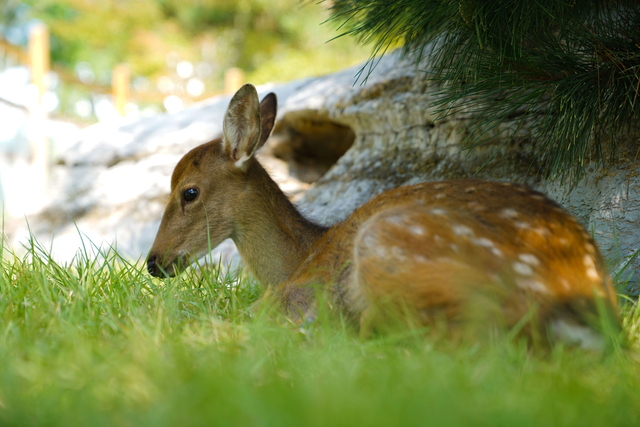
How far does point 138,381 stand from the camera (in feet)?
4.55

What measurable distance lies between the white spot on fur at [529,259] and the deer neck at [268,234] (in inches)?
50.2

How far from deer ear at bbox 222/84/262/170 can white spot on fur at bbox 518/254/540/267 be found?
5.17ft

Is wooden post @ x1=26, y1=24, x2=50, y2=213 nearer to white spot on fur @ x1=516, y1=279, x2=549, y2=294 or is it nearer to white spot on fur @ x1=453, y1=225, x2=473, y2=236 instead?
white spot on fur @ x1=453, y1=225, x2=473, y2=236

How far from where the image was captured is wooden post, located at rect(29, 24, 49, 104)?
811cm

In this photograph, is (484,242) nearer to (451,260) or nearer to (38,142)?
(451,260)

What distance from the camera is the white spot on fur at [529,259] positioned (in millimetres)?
1801

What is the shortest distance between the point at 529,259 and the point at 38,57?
28.6ft

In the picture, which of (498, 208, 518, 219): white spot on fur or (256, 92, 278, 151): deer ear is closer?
(498, 208, 518, 219): white spot on fur

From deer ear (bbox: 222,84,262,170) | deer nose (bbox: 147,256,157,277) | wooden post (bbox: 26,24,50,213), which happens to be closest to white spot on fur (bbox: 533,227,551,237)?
deer ear (bbox: 222,84,262,170)

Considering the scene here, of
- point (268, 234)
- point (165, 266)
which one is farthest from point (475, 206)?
point (165, 266)

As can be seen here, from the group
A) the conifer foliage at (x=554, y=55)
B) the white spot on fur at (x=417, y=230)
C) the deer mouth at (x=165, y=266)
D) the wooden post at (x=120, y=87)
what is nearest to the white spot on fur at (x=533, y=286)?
the white spot on fur at (x=417, y=230)

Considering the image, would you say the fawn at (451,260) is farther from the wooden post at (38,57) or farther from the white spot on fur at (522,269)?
the wooden post at (38,57)

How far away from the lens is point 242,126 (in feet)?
9.53

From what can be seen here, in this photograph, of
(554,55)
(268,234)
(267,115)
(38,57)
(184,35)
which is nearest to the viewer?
(554,55)
